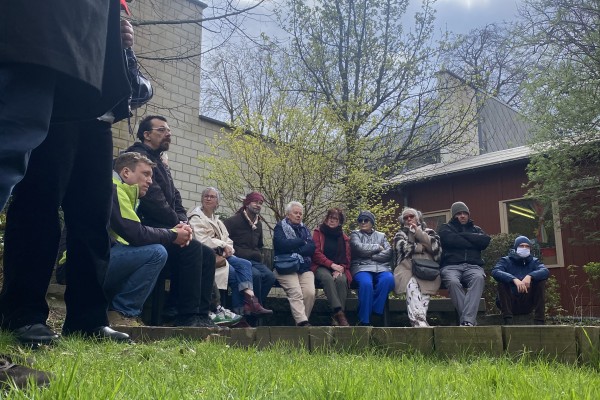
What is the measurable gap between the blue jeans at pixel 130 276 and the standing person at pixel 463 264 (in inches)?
162

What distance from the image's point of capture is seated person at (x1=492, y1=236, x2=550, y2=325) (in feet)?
26.7

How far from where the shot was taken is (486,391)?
7.43 ft

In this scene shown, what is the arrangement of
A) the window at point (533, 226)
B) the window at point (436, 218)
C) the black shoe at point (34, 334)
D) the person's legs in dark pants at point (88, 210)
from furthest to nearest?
the window at point (436, 218)
the window at point (533, 226)
the person's legs in dark pants at point (88, 210)
the black shoe at point (34, 334)

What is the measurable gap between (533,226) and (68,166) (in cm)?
1480

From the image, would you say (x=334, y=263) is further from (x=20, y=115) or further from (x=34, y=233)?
(x=20, y=115)

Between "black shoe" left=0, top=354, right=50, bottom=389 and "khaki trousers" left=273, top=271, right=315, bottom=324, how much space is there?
5.63 metres

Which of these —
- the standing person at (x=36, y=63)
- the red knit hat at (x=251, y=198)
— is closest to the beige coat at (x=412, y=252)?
the red knit hat at (x=251, y=198)

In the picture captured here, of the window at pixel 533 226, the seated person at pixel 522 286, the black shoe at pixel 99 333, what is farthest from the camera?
the window at pixel 533 226

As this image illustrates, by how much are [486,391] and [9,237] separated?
7.25ft

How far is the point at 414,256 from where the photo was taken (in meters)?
7.89

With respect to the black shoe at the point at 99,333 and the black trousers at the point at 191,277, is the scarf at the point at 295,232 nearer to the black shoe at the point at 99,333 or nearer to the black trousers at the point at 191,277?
the black trousers at the point at 191,277

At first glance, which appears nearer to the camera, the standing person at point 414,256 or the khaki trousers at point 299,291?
the khaki trousers at point 299,291

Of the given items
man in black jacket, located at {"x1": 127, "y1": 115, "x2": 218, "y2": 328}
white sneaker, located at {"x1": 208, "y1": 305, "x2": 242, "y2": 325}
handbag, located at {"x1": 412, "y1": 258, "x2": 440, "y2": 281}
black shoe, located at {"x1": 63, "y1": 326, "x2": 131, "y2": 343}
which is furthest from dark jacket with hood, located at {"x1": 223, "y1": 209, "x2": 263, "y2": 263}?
black shoe, located at {"x1": 63, "y1": 326, "x2": 131, "y2": 343}

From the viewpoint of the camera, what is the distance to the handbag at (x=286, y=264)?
761cm
